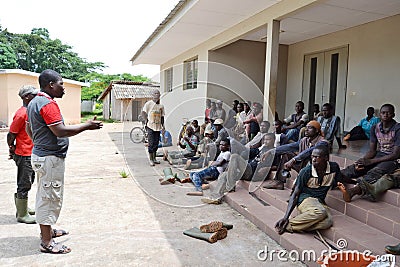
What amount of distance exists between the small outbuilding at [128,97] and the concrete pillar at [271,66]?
579 inches

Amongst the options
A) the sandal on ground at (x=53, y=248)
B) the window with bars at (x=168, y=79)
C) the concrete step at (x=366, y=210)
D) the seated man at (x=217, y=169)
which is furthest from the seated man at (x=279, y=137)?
the window with bars at (x=168, y=79)

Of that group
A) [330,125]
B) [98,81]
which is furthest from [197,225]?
[98,81]

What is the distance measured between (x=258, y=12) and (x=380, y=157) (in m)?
3.14

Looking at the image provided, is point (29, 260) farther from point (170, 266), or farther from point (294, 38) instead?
point (294, 38)

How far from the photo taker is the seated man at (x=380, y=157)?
3.24 meters

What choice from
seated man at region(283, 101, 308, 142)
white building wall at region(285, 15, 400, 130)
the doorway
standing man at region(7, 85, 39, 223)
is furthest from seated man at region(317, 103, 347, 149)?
standing man at region(7, 85, 39, 223)

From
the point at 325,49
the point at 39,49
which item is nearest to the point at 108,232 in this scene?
the point at 325,49

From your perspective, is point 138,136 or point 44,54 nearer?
point 138,136

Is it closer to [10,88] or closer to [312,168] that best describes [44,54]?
[10,88]

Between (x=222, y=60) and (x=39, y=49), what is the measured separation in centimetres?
2700

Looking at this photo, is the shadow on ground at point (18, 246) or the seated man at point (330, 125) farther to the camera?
the seated man at point (330, 125)

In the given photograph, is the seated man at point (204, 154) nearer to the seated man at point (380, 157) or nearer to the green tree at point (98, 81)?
the seated man at point (380, 157)

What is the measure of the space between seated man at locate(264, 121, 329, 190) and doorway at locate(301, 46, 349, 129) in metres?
3.31

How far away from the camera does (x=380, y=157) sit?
11.2 ft
